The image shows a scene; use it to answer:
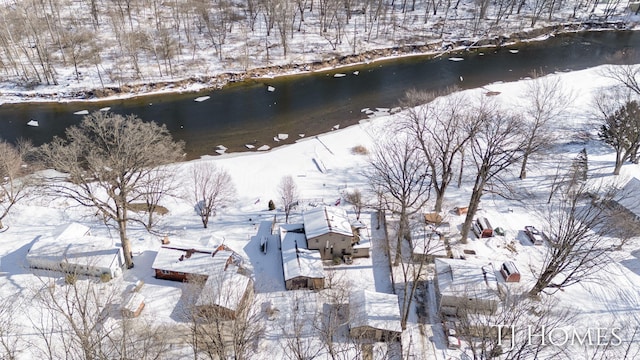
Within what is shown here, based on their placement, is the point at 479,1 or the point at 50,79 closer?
the point at 50,79

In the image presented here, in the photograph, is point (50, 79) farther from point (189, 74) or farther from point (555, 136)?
point (555, 136)

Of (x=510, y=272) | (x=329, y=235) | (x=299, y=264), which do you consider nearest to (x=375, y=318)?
(x=299, y=264)

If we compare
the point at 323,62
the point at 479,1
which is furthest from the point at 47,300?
the point at 479,1

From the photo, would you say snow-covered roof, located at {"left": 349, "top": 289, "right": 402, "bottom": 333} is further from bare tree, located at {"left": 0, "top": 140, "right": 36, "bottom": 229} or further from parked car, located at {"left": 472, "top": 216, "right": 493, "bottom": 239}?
bare tree, located at {"left": 0, "top": 140, "right": 36, "bottom": 229}

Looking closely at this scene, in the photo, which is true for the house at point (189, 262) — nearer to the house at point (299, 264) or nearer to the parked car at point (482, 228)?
the house at point (299, 264)

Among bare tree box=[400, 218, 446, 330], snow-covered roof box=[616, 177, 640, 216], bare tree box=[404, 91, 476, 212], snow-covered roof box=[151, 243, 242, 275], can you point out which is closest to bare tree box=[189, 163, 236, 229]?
snow-covered roof box=[151, 243, 242, 275]

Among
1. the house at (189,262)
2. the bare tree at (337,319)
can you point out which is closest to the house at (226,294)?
the house at (189,262)
